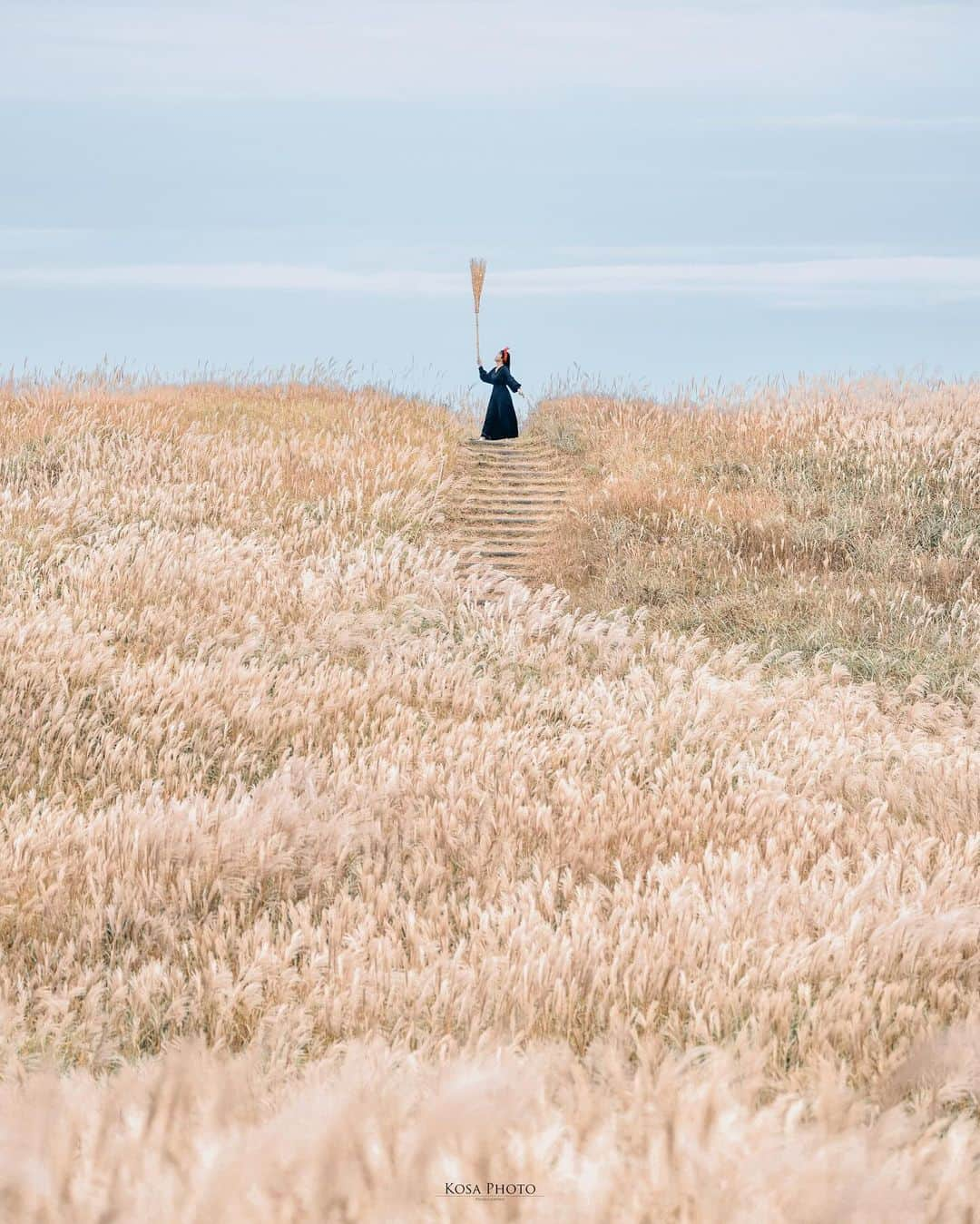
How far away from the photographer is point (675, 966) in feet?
10.2

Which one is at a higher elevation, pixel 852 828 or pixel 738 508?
pixel 738 508

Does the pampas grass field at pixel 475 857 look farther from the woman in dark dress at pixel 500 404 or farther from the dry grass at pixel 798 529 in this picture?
the woman in dark dress at pixel 500 404

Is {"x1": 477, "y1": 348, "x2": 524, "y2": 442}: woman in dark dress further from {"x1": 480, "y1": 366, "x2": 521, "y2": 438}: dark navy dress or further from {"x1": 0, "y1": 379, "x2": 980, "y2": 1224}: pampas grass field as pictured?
{"x1": 0, "y1": 379, "x2": 980, "y2": 1224}: pampas grass field

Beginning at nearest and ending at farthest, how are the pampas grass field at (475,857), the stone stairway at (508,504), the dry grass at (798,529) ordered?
the pampas grass field at (475,857) → the dry grass at (798,529) → the stone stairway at (508,504)

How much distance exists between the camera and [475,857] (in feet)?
13.9

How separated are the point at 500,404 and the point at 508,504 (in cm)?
387

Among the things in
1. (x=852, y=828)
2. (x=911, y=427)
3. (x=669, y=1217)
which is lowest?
(x=852, y=828)

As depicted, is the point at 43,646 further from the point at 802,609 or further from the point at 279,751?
the point at 802,609

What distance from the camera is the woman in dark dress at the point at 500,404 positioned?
16.8 m

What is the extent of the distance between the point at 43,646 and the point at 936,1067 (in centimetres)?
530

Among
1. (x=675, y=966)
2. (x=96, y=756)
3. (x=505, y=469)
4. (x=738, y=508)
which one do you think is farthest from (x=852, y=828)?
(x=505, y=469)

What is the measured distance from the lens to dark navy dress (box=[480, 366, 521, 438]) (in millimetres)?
16766

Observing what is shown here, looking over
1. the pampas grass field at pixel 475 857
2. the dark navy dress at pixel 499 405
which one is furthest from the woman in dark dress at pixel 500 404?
the pampas grass field at pixel 475 857

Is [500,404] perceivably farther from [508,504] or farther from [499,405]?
[508,504]
